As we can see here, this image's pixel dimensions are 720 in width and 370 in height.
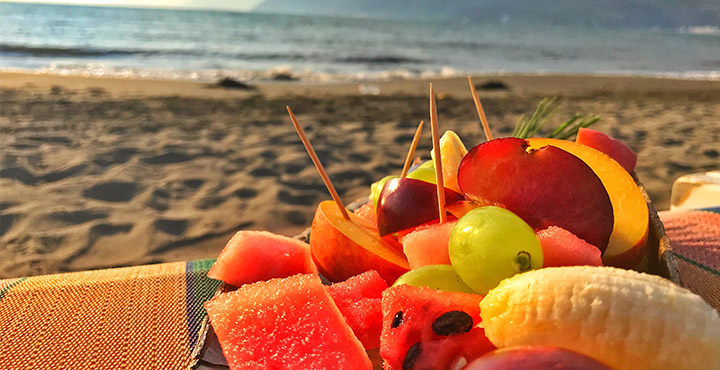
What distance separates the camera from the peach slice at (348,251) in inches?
37.9

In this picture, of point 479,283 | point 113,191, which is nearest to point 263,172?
point 113,191

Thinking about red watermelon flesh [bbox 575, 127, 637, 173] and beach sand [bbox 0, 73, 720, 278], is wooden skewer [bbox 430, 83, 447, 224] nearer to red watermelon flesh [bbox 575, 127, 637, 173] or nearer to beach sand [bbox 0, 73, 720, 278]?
red watermelon flesh [bbox 575, 127, 637, 173]

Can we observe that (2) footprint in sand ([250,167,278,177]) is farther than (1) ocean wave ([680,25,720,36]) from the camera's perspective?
No

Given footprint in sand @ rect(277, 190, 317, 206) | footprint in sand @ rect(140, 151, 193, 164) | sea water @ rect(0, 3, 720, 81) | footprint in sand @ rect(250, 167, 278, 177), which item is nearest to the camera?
footprint in sand @ rect(277, 190, 317, 206)

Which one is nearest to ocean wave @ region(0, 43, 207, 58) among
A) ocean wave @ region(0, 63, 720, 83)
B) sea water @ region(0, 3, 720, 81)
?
sea water @ region(0, 3, 720, 81)

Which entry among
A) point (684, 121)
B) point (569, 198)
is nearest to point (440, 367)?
point (569, 198)

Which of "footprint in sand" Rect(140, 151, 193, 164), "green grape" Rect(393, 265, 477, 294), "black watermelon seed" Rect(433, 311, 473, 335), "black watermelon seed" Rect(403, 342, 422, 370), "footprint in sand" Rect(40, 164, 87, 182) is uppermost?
"black watermelon seed" Rect(433, 311, 473, 335)

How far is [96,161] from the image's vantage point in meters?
3.71

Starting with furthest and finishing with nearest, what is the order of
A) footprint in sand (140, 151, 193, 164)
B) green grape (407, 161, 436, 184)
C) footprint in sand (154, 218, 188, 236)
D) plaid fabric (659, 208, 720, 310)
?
footprint in sand (140, 151, 193, 164)
footprint in sand (154, 218, 188, 236)
plaid fabric (659, 208, 720, 310)
green grape (407, 161, 436, 184)

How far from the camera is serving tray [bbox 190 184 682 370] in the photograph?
0.75 metres

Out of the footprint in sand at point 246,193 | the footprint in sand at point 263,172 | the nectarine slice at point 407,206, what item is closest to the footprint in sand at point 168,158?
the footprint in sand at point 263,172

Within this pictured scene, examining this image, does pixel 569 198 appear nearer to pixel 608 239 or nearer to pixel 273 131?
pixel 608 239

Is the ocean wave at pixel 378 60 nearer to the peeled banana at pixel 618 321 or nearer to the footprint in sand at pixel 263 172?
the footprint in sand at pixel 263 172

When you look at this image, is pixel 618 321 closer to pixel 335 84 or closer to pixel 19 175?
pixel 19 175
